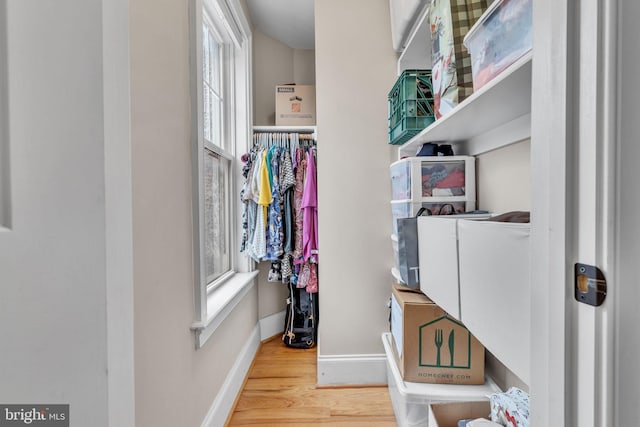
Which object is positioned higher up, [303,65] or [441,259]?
[303,65]

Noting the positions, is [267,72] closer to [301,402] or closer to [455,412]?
[301,402]

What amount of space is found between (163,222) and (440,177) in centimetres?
112

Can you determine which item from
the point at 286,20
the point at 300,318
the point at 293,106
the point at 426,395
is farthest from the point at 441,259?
the point at 286,20

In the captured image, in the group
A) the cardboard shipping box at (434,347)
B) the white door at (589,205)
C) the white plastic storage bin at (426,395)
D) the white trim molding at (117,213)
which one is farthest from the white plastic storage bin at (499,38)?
the white plastic storage bin at (426,395)

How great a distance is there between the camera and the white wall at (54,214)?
37cm

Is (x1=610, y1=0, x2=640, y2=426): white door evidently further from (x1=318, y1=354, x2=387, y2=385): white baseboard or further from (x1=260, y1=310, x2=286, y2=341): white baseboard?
(x1=260, y1=310, x2=286, y2=341): white baseboard

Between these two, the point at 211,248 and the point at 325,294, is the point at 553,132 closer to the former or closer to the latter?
the point at 325,294

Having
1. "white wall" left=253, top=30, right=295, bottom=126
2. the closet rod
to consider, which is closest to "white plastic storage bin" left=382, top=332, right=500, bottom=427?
the closet rod

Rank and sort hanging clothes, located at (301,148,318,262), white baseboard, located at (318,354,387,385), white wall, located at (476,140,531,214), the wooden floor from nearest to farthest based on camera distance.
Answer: white wall, located at (476,140,531,214) → the wooden floor → white baseboard, located at (318,354,387,385) → hanging clothes, located at (301,148,318,262)

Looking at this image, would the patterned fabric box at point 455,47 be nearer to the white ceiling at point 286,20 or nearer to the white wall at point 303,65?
the white ceiling at point 286,20

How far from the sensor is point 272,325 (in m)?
2.39

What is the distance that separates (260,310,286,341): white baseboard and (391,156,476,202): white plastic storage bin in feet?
5.43

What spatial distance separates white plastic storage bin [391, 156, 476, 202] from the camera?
48.3 inches
